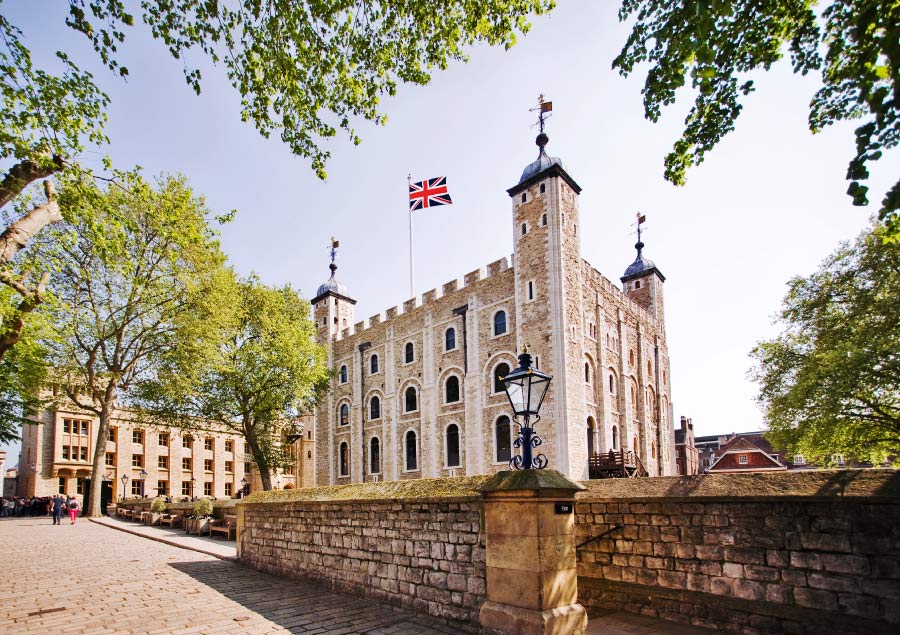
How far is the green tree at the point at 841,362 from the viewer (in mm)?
17438

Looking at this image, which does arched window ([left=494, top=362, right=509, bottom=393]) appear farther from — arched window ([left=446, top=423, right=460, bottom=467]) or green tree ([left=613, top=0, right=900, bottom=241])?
green tree ([left=613, top=0, right=900, bottom=241])

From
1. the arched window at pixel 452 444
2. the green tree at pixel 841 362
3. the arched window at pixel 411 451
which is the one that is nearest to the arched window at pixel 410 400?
the arched window at pixel 411 451

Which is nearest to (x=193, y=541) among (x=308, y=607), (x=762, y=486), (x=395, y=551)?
(x=308, y=607)

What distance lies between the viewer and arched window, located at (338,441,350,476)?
35969 millimetres

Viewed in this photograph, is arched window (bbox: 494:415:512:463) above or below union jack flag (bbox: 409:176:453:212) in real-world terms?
Answer: below

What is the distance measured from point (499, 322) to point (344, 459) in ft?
53.8

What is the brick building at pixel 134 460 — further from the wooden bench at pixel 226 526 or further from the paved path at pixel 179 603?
the paved path at pixel 179 603

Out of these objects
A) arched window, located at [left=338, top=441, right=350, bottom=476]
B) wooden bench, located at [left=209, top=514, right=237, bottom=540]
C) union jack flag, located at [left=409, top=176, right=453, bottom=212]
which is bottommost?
wooden bench, located at [left=209, top=514, right=237, bottom=540]

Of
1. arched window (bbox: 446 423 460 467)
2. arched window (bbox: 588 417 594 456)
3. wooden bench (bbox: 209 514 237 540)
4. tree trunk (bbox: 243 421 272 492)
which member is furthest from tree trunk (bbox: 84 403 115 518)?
arched window (bbox: 588 417 594 456)

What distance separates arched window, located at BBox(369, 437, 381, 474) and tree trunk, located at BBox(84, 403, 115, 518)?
574 inches

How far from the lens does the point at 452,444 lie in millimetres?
29078

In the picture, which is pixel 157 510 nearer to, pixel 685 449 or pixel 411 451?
pixel 411 451

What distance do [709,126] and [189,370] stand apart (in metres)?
24.0

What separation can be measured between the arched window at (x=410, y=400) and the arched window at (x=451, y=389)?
2.80 metres
